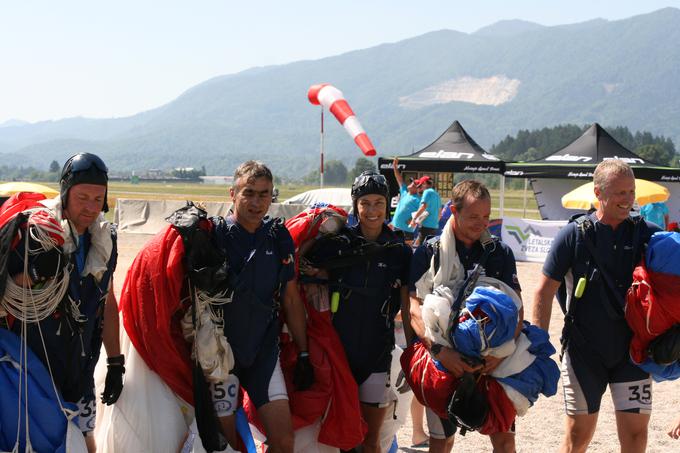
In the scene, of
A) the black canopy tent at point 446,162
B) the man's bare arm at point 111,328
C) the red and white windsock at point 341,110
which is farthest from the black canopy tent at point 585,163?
the man's bare arm at point 111,328

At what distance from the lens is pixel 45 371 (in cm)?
380

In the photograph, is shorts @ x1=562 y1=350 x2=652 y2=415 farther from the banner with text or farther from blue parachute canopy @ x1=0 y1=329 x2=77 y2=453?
the banner with text

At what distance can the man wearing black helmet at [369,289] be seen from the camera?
192 inches

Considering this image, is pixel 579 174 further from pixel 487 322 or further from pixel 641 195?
pixel 487 322

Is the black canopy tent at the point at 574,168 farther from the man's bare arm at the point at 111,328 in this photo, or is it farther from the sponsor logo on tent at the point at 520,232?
the man's bare arm at the point at 111,328

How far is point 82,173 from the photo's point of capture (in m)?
3.99

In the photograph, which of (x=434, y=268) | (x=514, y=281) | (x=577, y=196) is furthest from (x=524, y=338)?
(x=577, y=196)

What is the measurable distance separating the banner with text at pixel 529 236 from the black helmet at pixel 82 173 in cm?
1563

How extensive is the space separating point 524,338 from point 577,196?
12756 mm

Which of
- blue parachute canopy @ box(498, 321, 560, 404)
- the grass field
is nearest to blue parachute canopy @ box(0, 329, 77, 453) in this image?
blue parachute canopy @ box(498, 321, 560, 404)

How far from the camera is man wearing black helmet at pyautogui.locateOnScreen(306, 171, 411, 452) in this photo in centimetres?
488

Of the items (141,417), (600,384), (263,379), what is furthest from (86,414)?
(600,384)

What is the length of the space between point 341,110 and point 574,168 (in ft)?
24.1

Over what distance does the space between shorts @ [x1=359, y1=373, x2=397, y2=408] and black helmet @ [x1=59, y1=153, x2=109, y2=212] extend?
2005mm
